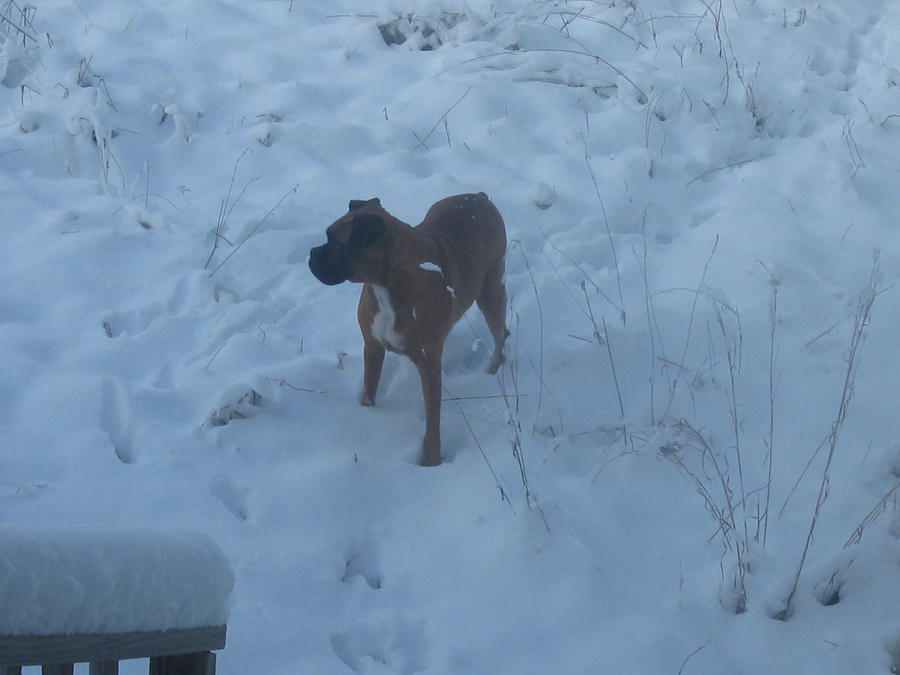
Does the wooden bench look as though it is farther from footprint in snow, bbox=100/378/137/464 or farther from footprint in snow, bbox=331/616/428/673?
footprint in snow, bbox=100/378/137/464

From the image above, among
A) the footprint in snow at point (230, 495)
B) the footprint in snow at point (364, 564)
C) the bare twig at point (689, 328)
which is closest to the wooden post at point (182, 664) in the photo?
the footprint in snow at point (364, 564)

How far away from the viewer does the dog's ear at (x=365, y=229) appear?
10.6ft

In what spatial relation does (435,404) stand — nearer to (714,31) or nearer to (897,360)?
→ (897,360)

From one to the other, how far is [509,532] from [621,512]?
0.46 meters

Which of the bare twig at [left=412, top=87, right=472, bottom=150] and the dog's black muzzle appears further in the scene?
the bare twig at [left=412, top=87, right=472, bottom=150]

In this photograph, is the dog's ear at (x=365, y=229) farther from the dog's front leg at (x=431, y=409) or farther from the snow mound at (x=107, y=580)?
the snow mound at (x=107, y=580)

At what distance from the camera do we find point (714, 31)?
717cm

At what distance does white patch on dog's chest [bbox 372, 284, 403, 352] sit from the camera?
348 cm

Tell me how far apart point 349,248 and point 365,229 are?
0.31 feet

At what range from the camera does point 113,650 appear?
125 cm

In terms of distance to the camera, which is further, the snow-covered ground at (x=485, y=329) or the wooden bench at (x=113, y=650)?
the snow-covered ground at (x=485, y=329)

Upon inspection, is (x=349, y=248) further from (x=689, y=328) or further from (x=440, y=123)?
(x=440, y=123)

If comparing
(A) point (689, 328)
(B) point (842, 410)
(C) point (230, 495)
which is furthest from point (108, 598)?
(A) point (689, 328)

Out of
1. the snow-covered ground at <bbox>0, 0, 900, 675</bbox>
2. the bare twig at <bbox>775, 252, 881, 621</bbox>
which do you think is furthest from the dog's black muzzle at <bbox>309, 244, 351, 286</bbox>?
the bare twig at <bbox>775, 252, 881, 621</bbox>
